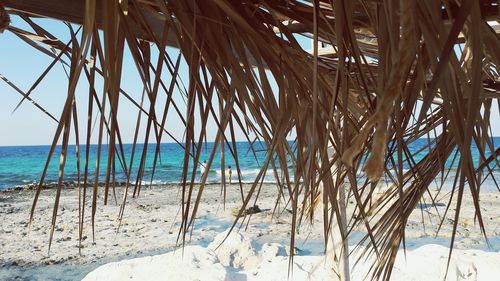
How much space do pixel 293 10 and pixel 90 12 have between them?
0.23m

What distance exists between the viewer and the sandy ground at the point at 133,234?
514 centimetres

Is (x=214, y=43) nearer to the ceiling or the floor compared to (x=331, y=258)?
nearer to the ceiling

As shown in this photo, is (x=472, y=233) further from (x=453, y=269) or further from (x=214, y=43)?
(x=214, y=43)

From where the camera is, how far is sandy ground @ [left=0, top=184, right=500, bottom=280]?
5.14m

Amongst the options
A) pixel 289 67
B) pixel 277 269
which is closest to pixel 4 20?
pixel 289 67

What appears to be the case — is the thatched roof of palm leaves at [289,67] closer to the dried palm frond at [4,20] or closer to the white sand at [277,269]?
the dried palm frond at [4,20]

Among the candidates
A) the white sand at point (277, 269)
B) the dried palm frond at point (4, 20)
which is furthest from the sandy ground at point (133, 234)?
the dried palm frond at point (4, 20)

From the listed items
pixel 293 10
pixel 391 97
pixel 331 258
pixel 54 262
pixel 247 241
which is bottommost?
pixel 54 262

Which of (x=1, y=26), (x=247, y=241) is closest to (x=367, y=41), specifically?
(x=1, y=26)

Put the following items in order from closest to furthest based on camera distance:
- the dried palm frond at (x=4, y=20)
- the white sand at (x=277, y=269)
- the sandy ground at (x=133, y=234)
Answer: the dried palm frond at (x=4, y=20), the white sand at (x=277, y=269), the sandy ground at (x=133, y=234)


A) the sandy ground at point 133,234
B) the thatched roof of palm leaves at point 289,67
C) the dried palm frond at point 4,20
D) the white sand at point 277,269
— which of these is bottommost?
the sandy ground at point 133,234

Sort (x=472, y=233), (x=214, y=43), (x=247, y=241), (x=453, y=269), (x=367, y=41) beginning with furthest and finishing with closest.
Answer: (x=472, y=233)
(x=247, y=241)
(x=453, y=269)
(x=367, y=41)
(x=214, y=43)

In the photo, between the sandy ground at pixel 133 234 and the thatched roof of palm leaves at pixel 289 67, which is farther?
the sandy ground at pixel 133 234

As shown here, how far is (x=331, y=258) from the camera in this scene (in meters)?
2.27
